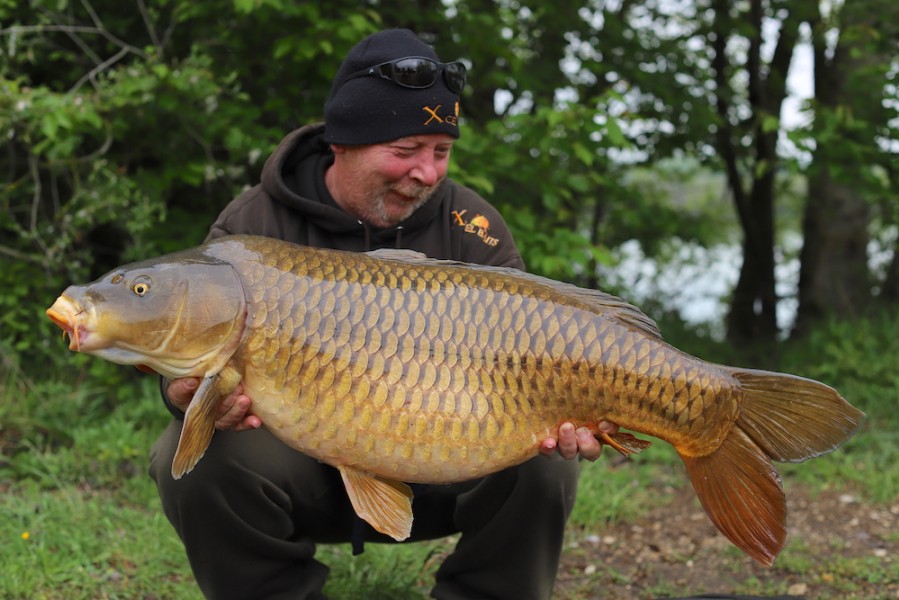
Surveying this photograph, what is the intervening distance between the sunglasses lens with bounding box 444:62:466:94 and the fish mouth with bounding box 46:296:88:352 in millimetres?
938

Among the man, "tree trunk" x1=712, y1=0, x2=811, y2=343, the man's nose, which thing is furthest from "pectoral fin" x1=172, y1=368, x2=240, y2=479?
"tree trunk" x1=712, y1=0, x2=811, y2=343

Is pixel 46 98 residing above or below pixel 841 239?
above

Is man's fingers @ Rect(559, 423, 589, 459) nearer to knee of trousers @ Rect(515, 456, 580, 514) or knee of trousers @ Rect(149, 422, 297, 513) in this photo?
knee of trousers @ Rect(515, 456, 580, 514)

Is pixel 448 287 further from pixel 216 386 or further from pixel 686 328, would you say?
pixel 686 328

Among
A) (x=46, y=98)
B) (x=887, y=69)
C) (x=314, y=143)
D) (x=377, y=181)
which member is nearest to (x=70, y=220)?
(x=46, y=98)

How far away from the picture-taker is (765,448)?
1.69 m

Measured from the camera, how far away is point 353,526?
2010mm

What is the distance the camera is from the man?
1884 millimetres

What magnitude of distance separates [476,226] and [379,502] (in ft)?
2.43

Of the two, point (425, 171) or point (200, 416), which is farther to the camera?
point (425, 171)

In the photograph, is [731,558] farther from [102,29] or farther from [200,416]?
[102,29]

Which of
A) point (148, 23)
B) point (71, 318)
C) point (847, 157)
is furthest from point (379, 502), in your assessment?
point (847, 157)

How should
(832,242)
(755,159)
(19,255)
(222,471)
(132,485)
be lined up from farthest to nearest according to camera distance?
(755,159), (832,242), (19,255), (132,485), (222,471)

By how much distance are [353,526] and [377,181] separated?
0.70m
